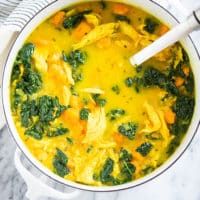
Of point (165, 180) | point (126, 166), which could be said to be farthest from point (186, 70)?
point (165, 180)

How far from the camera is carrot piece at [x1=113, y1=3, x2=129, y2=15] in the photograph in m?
1.97

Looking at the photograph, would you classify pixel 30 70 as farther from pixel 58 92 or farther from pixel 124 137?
pixel 124 137

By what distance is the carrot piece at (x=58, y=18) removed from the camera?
6.53 feet

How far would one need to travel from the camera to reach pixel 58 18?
1992 mm

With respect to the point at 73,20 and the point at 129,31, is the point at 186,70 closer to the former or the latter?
the point at 129,31

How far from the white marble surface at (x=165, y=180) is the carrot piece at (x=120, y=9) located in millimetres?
533

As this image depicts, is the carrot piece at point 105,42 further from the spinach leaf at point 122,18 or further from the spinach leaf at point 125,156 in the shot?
the spinach leaf at point 125,156

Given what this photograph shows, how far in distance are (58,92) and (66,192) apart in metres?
0.43

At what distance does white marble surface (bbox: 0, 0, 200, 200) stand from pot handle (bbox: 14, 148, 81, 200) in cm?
14

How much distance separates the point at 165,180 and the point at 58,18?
685 mm

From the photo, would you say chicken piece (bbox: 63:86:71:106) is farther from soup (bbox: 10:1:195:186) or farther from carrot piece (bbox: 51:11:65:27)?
carrot piece (bbox: 51:11:65:27)

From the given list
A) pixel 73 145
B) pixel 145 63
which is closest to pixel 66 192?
pixel 73 145

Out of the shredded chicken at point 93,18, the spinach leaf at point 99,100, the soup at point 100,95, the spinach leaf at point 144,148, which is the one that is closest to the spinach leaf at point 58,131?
the soup at point 100,95

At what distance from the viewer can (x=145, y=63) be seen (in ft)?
6.57
